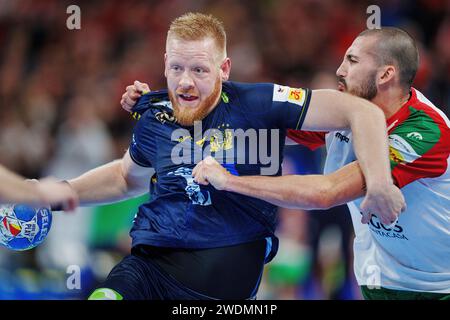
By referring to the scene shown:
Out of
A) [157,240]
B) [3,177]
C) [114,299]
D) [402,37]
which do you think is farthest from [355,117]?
[3,177]

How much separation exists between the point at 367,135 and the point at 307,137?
0.97 metres

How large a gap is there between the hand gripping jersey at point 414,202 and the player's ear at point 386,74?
0.20 metres

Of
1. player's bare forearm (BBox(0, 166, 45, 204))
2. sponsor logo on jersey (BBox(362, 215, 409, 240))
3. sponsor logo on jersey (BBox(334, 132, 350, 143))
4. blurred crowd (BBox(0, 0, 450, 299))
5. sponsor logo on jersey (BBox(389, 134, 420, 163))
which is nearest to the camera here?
player's bare forearm (BBox(0, 166, 45, 204))

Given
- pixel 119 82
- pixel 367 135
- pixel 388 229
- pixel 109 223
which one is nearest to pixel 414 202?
pixel 388 229

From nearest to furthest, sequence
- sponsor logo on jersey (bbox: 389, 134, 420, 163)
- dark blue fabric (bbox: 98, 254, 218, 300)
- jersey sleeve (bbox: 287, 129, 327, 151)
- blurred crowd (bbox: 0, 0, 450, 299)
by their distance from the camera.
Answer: dark blue fabric (bbox: 98, 254, 218, 300) → sponsor logo on jersey (bbox: 389, 134, 420, 163) → jersey sleeve (bbox: 287, 129, 327, 151) → blurred crowd (bbox: 0, 0, 450, 299)

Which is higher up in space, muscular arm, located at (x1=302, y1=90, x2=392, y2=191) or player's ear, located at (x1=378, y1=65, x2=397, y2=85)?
player's ear, located at (x1=378, y1=65, x2=397, y2=85)

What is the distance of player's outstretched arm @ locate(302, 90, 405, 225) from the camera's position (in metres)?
4.37

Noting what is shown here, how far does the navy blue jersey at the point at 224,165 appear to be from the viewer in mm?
4547

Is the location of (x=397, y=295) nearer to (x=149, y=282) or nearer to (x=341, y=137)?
(x=341, y=137)

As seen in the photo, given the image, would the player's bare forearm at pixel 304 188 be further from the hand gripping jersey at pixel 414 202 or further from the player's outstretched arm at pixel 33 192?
the player's outstretched arm at pixel 33 192

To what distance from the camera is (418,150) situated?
4.79 m

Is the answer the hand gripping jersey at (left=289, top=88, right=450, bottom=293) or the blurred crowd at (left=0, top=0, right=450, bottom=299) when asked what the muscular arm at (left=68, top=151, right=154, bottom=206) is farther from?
the blurred crowd at (left=0, top=0, right=450, bottom=299)

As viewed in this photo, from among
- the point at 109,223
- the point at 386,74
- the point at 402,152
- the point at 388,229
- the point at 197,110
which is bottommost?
the point at 109,223

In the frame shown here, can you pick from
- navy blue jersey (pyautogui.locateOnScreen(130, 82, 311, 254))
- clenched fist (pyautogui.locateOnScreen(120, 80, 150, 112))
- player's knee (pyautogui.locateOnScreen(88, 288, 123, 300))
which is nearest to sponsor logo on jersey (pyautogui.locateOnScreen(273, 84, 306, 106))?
navy blue jersey (pyautogui.locateOnScreen(130, 82, 311, 254))
